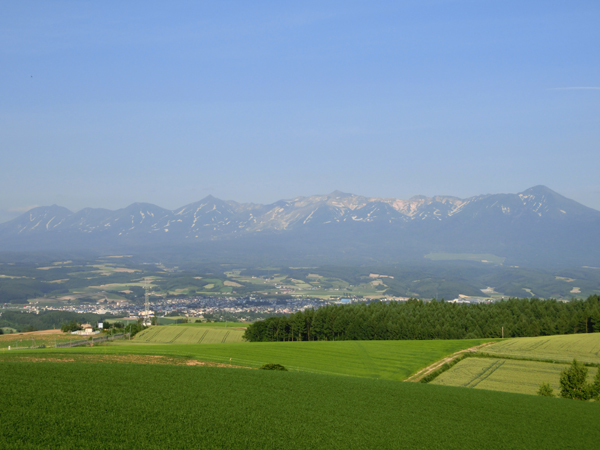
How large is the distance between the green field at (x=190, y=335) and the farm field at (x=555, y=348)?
5137cm

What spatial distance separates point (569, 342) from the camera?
222ft

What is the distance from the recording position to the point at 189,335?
101562mm

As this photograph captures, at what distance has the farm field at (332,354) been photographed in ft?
169

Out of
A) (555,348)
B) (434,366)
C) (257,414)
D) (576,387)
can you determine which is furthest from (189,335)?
(257,414)

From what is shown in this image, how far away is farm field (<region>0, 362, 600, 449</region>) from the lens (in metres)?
18.1

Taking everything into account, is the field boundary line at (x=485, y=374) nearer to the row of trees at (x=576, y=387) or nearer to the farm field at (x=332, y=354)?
the farm field at (x=332, y=354)

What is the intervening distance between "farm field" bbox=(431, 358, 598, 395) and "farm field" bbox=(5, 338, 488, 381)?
14.8 feet

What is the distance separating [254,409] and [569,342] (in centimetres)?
5955

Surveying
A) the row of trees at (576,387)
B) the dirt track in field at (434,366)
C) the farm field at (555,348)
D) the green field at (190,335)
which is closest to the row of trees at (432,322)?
the green field at (190,335)

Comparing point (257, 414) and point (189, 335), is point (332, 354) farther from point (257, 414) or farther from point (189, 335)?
point (189, 335)

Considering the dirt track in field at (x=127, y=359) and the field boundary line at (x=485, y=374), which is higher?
the dirt track in field at (x=127, y=359)

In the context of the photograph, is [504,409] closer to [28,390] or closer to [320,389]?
[320,389]

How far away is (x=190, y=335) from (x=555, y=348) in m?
68.4

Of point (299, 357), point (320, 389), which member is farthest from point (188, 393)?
point (299, 357)
